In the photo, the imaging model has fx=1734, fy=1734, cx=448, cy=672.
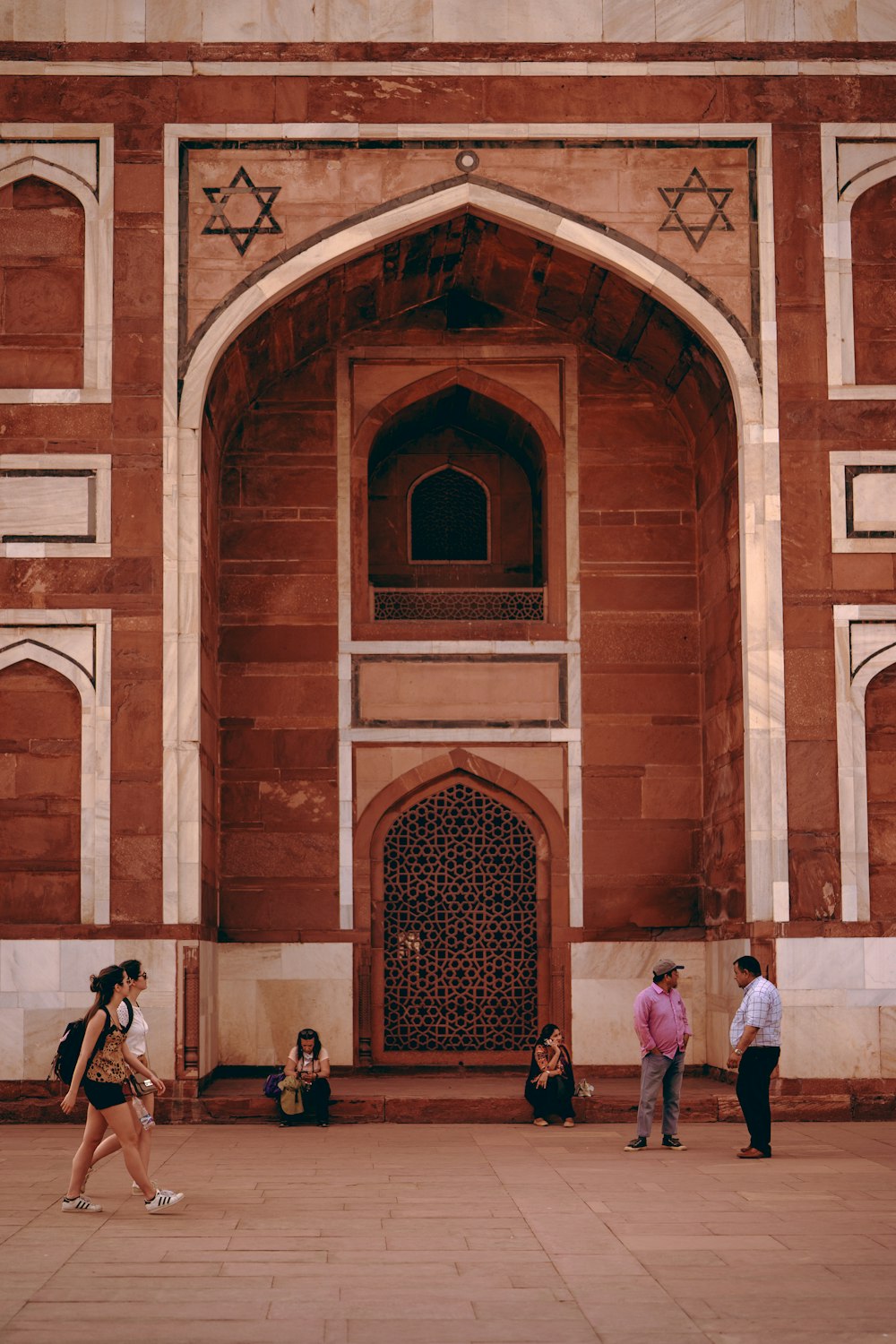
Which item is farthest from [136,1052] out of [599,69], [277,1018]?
[599,69]

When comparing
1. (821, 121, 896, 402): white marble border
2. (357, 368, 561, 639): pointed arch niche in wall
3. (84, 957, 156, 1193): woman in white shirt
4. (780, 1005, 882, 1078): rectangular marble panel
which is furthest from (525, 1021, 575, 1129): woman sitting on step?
(821, 121, 896, 402): white marble border

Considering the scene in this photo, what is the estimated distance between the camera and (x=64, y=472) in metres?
11.6

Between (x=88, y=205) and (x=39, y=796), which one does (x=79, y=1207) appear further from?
(x=88, y=205)

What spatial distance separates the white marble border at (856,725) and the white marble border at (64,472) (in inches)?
194

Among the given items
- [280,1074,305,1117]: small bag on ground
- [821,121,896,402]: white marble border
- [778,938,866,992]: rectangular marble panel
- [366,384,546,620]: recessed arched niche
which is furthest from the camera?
[366,384,546,620]: recessed arched niche

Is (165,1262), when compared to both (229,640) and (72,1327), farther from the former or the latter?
(229,640)

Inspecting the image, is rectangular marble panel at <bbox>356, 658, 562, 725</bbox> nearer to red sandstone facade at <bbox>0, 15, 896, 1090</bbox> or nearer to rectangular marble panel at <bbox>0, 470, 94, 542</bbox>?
red sandstone facade at <bbox>0, 15, 896, 1090</bbox>

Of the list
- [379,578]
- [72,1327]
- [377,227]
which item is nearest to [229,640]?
[379,578]

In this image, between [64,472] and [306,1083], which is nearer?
[306,1083]

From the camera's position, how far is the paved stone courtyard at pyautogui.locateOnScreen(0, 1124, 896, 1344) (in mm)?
5098

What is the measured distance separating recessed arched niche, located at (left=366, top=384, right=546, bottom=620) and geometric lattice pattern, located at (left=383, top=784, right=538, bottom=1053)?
209 cm

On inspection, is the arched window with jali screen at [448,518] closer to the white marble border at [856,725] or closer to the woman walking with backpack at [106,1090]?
the white marble border at [856,725]

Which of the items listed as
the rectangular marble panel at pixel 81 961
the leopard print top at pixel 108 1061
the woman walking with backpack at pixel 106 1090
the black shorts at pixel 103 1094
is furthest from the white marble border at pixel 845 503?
the black shorts at pixel 103 1094

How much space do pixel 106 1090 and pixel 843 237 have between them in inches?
311
